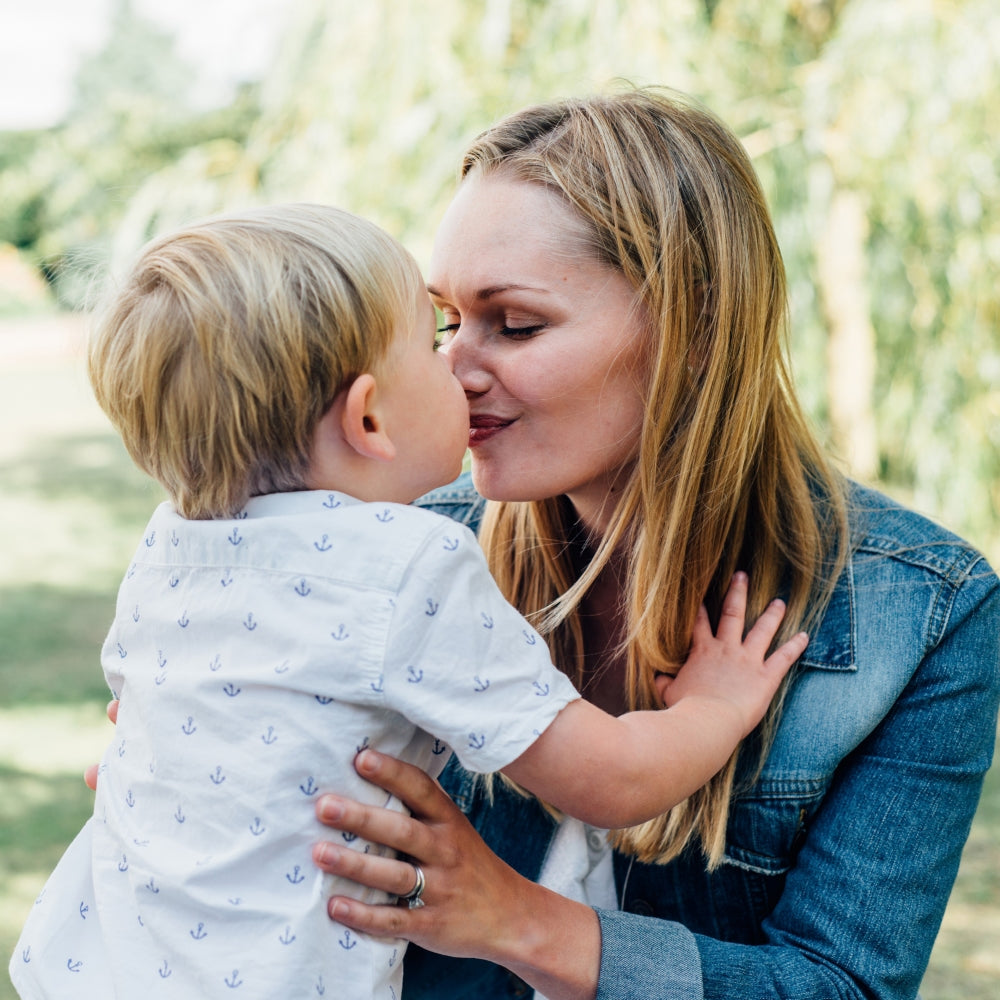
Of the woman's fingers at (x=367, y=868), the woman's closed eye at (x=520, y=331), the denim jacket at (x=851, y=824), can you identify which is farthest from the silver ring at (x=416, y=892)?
the woman's closed eye at (x=520, y=331)

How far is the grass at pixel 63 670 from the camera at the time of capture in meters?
3.29

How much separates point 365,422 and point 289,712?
0.34 metres

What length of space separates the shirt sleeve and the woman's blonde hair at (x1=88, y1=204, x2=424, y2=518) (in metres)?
0.21

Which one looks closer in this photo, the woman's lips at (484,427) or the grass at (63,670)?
the woman's lips at (484,427)

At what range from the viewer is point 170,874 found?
4.06ft

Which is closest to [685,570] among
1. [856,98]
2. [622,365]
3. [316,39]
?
[622,365]

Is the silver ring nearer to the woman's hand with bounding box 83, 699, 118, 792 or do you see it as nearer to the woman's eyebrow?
the woman's hand with bounding box 83, 699, 118, 792

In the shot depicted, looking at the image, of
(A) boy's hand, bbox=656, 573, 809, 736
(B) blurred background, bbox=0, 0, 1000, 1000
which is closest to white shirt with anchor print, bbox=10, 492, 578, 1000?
(A) boy's hand, bbox=656, 573, 809, 736

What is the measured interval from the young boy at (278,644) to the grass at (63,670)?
11.6 inches

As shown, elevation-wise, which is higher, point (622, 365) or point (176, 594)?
point (622, 365)

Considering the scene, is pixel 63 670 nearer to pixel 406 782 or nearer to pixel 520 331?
pixel 520 331

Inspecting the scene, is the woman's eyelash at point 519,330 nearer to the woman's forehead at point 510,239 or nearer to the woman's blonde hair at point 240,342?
the woman's forehead at point 510,239

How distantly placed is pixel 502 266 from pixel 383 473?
0.41 m

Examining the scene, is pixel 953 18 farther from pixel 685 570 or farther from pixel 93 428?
pixel 93 428
